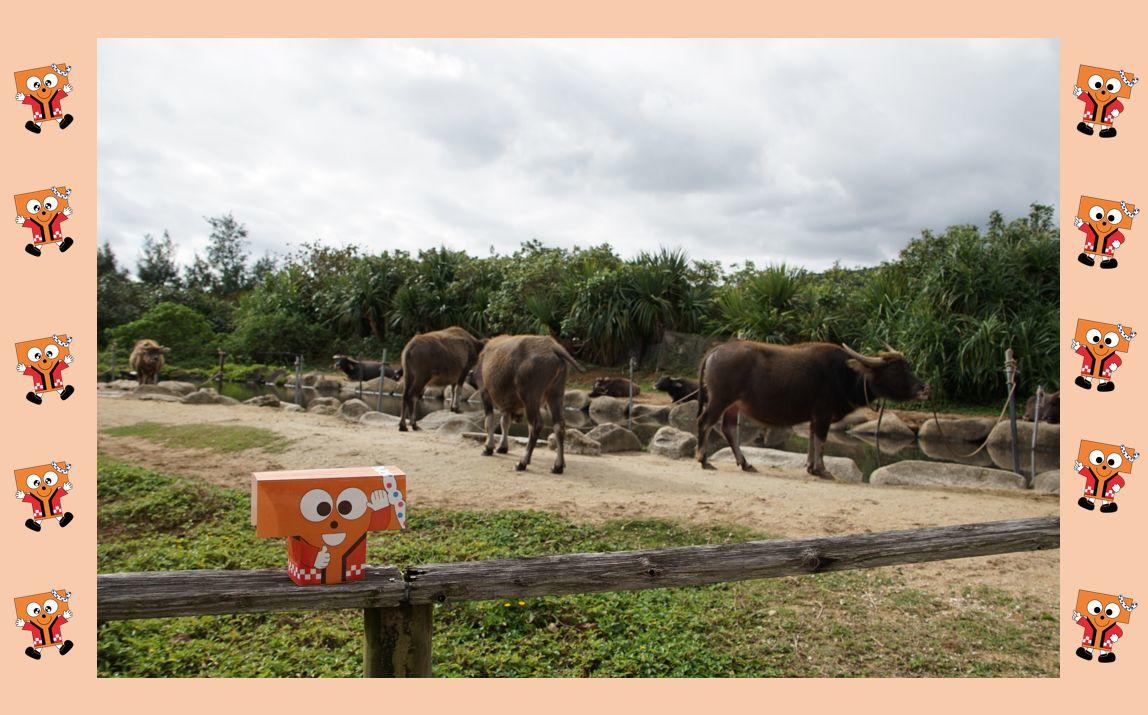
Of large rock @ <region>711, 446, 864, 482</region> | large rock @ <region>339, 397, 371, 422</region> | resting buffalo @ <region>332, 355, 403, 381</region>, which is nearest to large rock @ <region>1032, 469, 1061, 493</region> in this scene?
large rock @ <region>711, 446, 864, 482</region>

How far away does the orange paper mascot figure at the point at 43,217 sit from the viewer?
92.1 inches

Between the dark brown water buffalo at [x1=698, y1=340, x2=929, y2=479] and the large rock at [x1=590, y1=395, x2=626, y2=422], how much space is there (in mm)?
7198

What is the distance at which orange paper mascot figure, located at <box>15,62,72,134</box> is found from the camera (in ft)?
7.86

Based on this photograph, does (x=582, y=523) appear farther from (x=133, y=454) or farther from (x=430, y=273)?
(x=430, y=273)

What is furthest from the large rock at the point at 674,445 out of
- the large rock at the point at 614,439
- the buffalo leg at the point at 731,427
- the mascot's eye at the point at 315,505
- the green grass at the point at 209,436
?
the mascot's eye at the point at 315,505

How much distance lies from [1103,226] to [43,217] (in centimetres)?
370

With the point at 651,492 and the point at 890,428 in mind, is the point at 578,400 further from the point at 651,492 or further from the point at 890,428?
the point at 651,492

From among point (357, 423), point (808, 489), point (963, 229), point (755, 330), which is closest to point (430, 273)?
point (755, 330)

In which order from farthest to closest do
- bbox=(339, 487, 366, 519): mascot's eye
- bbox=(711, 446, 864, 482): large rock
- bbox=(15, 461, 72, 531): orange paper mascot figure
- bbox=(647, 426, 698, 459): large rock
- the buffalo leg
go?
bbox=(647, 426, 698, 459): large rock
the buffalo leg
bbox=(711, 446, 864, 482): large rock
bbox=(339, 487, 366, 519): mascot's eye
bbox=(15, 461, 72, 531): orange paper mascot figure

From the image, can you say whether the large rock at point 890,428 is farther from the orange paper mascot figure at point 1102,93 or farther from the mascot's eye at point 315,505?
the mascot's eye at point 315,505

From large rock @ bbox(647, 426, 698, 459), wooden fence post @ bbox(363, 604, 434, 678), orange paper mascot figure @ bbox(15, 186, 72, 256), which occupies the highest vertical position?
orange paper mascot figure @ bbox(15, 186, 72, 256)

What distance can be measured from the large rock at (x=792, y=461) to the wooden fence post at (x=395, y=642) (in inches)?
285

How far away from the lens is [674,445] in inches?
415

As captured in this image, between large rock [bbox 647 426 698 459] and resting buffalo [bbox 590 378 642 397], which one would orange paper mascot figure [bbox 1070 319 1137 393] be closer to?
large rock [bbox 647 426 698 459]
